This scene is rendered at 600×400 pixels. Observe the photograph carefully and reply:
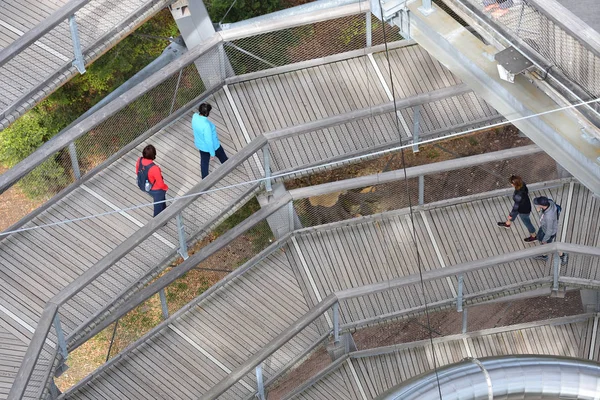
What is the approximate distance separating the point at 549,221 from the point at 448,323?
4.05m

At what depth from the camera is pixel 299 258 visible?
20.8 metres

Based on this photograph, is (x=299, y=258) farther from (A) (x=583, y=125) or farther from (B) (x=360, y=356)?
(A) (x=583, y=125)

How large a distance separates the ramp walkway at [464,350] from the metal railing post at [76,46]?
655cm

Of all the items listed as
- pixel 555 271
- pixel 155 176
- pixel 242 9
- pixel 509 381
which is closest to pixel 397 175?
pixel 555 271

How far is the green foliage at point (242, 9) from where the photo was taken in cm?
2273

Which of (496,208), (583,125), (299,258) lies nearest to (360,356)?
(299,258)

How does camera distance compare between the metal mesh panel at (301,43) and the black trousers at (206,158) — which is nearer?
the black trousers at (206,158)

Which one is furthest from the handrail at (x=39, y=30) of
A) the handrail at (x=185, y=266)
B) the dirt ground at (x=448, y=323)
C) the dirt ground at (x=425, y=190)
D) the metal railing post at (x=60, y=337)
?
the dirt ground at (x=448, y=323)

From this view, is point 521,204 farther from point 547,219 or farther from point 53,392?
point 53,392

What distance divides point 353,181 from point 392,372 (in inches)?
130

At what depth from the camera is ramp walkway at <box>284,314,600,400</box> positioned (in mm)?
20719

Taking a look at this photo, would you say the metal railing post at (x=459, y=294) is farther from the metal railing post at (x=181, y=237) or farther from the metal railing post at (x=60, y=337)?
the metal railing post at (x=60, y=337)

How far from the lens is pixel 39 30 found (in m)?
16.8

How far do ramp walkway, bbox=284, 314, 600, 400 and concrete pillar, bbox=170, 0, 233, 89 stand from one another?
5159mm
